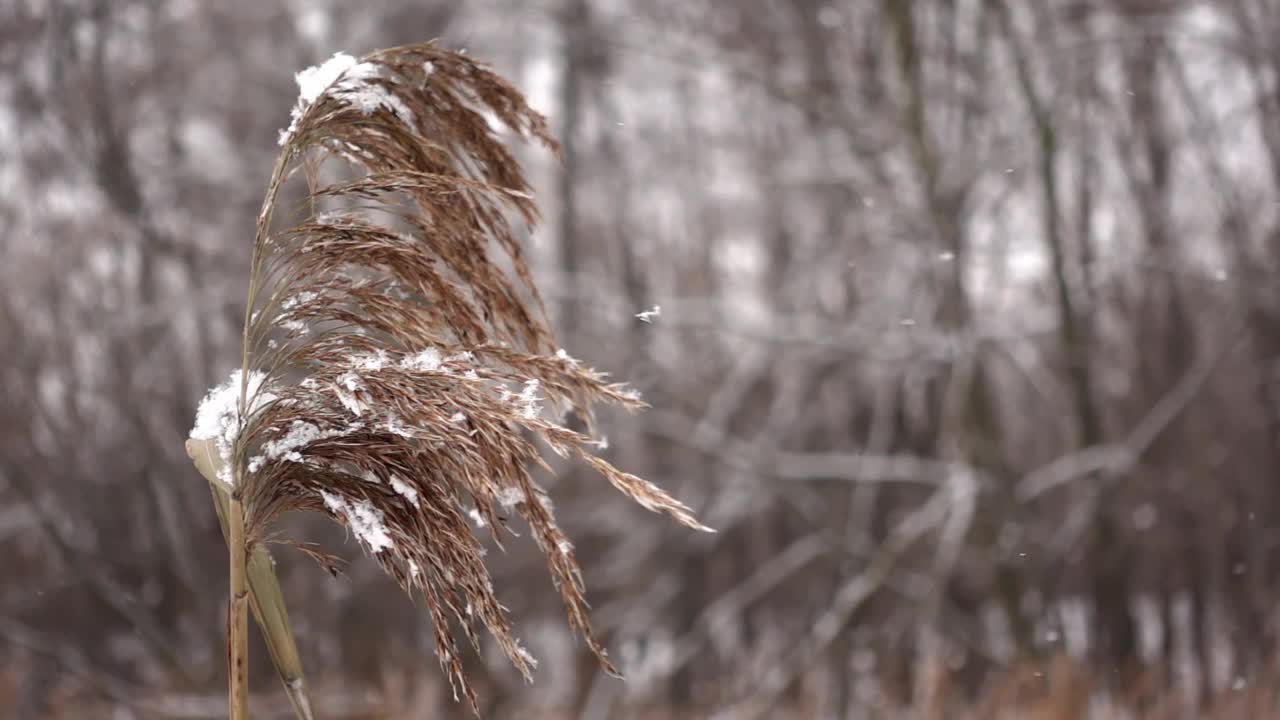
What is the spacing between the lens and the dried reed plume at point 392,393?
37.9 inches

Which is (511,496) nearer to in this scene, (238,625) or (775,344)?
(238,625)

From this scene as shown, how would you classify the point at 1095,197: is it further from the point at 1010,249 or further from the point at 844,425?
the point at 844,425

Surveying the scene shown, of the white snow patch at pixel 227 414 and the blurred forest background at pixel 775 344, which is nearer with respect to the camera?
the white snow patch at pixel 227 414

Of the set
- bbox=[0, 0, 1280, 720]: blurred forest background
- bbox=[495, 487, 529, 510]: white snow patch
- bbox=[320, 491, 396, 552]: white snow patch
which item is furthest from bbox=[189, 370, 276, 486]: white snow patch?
bbox=[0, 0, 1280, 720]: blurred forest background

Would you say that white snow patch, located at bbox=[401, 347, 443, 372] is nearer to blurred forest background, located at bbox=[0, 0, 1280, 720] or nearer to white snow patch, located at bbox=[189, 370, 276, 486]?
white snow patch, located at bbox=[189, 370, 276, 486]

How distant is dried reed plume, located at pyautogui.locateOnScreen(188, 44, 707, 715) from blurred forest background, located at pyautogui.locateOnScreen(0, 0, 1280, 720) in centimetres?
363

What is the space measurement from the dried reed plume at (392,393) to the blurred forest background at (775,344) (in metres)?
3.63

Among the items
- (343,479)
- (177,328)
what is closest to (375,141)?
(343,479)

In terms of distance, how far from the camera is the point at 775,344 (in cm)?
494

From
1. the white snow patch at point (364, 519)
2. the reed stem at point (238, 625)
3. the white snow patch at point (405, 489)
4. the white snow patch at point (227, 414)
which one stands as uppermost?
the white snow patch at point (227, 414)

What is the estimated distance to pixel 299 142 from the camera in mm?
1047

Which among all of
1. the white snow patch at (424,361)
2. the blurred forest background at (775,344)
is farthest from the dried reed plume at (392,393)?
the blurred forest background at (775,344)

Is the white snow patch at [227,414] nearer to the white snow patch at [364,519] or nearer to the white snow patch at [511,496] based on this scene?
the white snow patch at [364,519]

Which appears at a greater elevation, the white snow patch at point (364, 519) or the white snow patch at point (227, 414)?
the white snow patch at point (227, 414)
